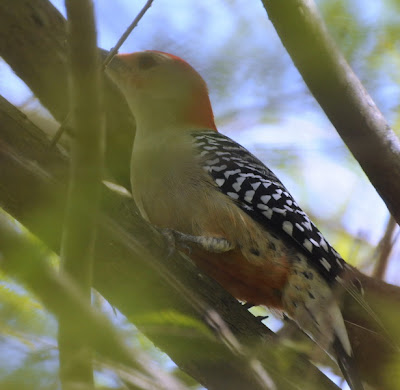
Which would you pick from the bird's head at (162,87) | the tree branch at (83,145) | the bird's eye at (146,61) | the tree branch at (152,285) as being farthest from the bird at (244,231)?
the tree branch at (83,145)

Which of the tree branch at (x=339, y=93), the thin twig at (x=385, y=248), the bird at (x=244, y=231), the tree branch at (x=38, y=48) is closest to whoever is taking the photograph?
the tree branch at (x=339, y=93)

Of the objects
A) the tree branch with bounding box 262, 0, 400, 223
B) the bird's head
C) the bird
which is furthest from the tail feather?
the bird's head

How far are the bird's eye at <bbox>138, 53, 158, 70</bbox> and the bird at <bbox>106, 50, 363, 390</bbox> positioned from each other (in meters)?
0.78

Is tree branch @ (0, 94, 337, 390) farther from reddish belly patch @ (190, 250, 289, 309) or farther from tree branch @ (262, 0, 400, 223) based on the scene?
tree branch @ (262, 0, 400, 223)

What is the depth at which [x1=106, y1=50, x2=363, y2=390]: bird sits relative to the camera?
490 cm

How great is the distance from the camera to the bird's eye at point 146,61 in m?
6.07

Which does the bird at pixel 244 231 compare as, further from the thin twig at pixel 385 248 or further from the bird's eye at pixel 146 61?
the bird's eye at pixel 146 61

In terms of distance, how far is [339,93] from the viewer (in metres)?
4.41

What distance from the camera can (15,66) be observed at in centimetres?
523

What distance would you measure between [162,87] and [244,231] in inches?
72.7

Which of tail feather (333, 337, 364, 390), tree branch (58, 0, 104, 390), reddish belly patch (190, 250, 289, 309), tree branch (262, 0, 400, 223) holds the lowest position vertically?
tree branch (58, 0, 104, 390)

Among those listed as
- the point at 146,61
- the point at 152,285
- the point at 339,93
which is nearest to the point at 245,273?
the point at 152,285

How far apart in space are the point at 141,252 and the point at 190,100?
3.00m

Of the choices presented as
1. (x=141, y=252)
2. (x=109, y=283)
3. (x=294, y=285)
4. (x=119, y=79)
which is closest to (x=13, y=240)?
(x=141, y=252)
